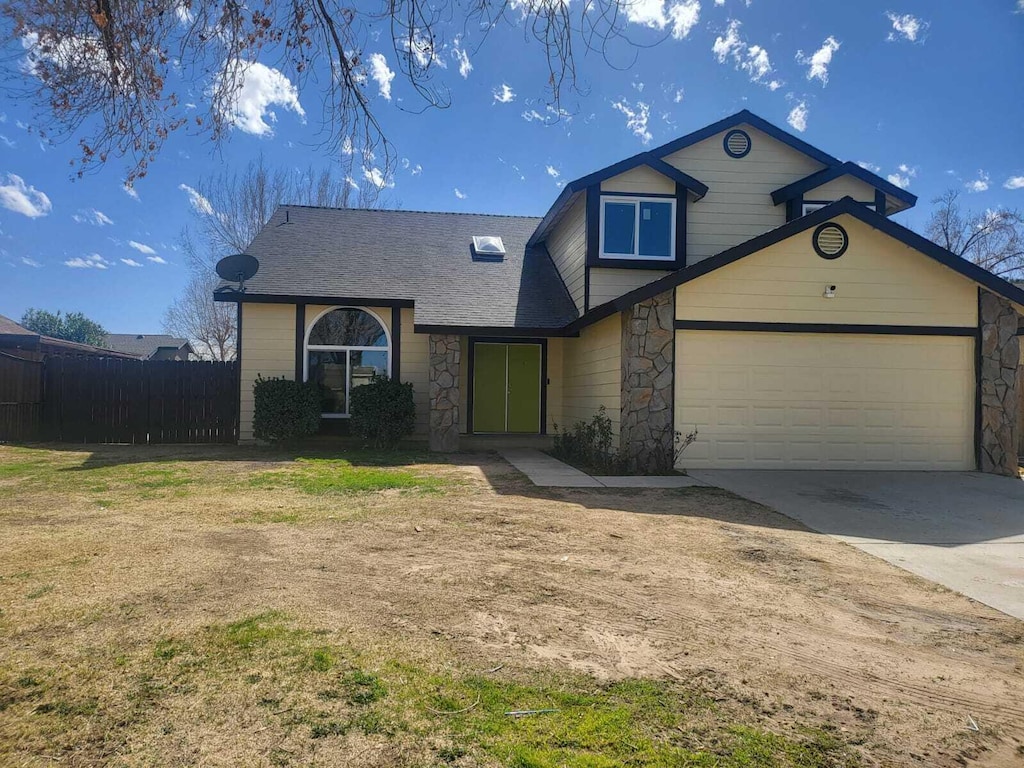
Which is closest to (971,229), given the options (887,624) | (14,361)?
(887,624)

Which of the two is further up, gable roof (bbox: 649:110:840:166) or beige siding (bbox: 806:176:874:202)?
gable roof (bbox: 649:110:840:166)

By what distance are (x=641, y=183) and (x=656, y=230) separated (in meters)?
0.91

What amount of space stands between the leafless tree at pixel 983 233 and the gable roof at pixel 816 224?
18.0 metres

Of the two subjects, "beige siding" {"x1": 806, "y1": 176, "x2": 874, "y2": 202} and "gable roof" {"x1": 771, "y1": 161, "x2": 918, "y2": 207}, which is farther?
"beige siding" {"x1": 806, "y1": 176, "x2": 874, "y2": 202}

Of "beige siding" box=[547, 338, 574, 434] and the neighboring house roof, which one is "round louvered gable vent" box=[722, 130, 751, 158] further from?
"beige siding" box=[547, 338, 574, 434]

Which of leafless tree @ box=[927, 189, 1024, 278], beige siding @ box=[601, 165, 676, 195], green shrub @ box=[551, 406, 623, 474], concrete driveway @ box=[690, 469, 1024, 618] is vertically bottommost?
concrete driveway @ box=[690, 469, 1024, 618]

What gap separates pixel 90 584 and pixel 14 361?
11.3 meters

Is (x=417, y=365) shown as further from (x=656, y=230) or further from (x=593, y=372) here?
(x=656, y=230)

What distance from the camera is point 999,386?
9.41 metres

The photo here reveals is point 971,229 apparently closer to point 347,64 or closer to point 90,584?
point 347,64

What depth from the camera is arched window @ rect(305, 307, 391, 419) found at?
1254 cm

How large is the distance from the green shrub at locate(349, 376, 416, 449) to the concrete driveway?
220 inches

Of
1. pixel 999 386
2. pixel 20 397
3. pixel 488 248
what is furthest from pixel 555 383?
pixel 20 397

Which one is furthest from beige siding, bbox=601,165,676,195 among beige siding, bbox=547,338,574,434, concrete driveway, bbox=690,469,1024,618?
concrete driveway, bbox=690,469,1024,618
